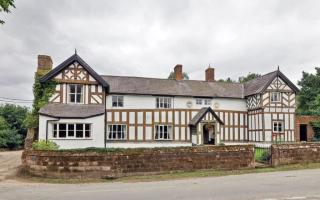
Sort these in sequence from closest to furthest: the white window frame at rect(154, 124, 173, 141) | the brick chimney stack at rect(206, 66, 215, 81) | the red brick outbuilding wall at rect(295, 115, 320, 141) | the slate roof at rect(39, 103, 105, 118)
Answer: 1. the slate roof at rect(39, 103, 105, 118)
2. the white window frame at rect(154, 124, 173, 141)
3. the red brick outbuilding wall at rect(295, 115, 320, 141)
4. the brick chimney stack at rect(206, 66, 215, 81)

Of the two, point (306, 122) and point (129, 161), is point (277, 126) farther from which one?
point (129, 161)

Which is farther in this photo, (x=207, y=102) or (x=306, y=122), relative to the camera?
(x=306, y=122)

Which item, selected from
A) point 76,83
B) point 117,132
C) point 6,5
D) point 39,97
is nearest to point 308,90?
point 117,132

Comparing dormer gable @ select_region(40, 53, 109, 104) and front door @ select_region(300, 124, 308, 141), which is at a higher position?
dormer gable @ select_region(40, 53, 109, 104)

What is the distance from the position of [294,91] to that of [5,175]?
3026 centimetres

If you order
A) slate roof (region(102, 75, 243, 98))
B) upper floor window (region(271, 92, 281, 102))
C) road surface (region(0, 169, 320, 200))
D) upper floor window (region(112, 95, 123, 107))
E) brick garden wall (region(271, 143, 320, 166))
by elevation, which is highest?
slate roof (region(102, 75, 243, 98))

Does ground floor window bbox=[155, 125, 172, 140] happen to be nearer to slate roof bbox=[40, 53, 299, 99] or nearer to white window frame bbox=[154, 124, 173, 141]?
white window frame bbox=[154, 124, 173, 141]

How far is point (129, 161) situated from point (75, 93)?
12.7 metres

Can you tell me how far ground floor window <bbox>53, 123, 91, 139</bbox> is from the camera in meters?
25.9

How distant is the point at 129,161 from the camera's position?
58.3 feet

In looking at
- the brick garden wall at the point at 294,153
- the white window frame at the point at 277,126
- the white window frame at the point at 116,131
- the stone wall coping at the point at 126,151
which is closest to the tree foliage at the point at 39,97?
the white window frame at the point at 116,131

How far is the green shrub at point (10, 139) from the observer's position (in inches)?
1694

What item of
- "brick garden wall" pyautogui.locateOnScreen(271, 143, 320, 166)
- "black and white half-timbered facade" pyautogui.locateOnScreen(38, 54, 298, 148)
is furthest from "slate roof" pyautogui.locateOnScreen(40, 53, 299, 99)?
"brick garden wall" pyautogui.locateOnScreen(271, 143, 320, 166)

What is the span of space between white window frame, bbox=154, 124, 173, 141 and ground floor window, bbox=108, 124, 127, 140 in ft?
11.1
